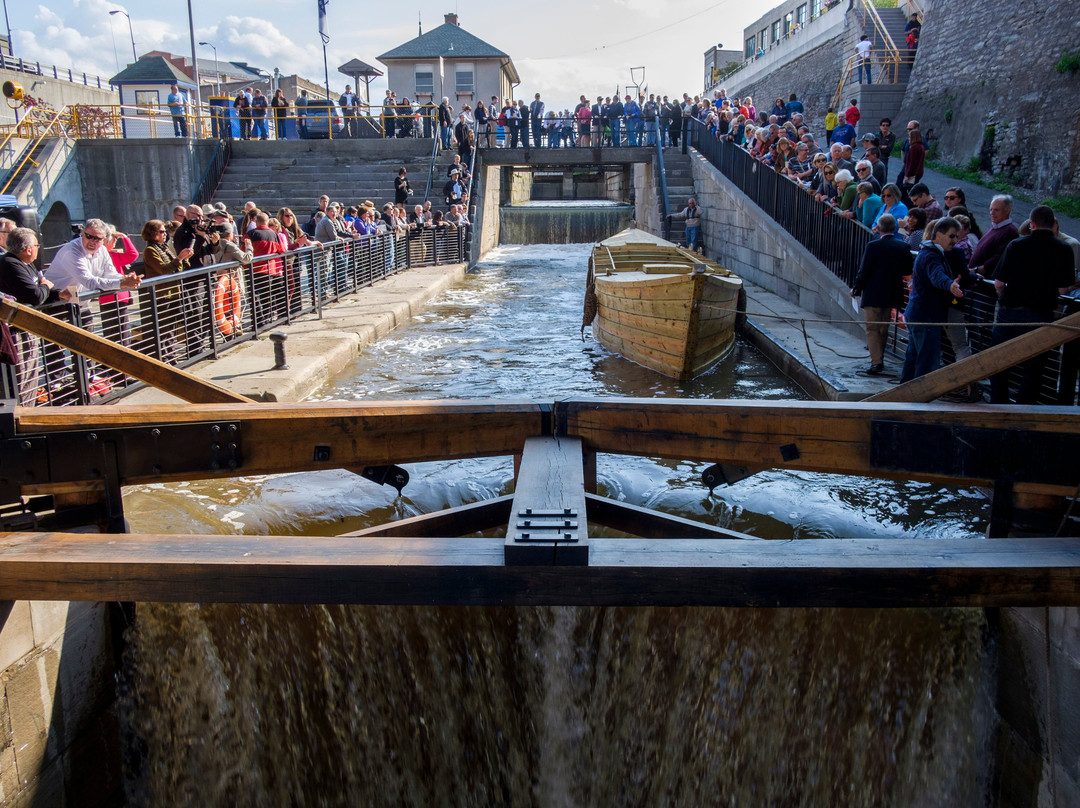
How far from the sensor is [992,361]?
385 cm

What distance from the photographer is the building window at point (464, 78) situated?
4700 centimetres

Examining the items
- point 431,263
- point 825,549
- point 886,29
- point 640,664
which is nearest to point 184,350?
point 640,664

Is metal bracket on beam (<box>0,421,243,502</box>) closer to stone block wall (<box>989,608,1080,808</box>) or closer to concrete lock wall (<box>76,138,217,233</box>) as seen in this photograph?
stone block wall (<box>989,608,1080,808</box>)

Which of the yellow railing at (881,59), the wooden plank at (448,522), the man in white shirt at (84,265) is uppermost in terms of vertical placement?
the yellow railing at (881,59)

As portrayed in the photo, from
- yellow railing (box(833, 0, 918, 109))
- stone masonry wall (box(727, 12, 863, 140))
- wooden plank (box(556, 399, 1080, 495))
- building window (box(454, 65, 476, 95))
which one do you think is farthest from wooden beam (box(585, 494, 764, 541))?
building window (box(454, 65, 476, 95))

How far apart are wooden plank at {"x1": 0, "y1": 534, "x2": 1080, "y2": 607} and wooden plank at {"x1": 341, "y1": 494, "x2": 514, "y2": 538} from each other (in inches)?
43.7

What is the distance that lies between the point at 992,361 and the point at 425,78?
1842 inches

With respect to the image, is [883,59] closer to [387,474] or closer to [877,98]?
[877,98]

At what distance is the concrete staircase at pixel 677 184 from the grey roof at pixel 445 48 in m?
22.2

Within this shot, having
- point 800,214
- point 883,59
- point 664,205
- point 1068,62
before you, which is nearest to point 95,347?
point 800,214

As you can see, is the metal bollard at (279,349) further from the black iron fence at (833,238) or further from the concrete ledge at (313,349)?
the black iron fence at (833,238)

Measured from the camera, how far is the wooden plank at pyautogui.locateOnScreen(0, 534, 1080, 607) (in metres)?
2.75

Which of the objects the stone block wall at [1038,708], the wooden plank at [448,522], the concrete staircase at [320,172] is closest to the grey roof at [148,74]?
the concrete staircase at [320,172]

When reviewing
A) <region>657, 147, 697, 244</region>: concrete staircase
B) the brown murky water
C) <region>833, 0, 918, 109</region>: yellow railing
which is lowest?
the brown murky water
